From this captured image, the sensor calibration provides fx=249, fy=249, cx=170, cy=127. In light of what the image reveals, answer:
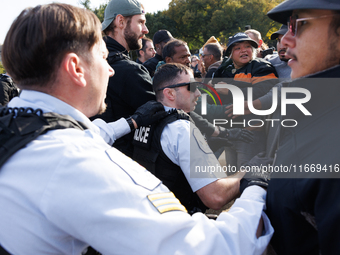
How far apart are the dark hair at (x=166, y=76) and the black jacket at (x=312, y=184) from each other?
146 centimetres

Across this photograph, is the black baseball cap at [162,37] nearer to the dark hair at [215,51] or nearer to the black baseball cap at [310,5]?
the dark hair at [215,51]

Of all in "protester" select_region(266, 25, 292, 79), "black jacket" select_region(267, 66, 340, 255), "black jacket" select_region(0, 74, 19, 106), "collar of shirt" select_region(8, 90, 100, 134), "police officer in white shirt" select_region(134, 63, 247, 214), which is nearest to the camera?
"black jacket" select_region(267, 66, 340, 255)

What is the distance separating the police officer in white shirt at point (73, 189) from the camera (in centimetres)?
85

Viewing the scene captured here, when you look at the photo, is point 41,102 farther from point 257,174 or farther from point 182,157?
point 257,174

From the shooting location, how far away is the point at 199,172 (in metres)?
1.88

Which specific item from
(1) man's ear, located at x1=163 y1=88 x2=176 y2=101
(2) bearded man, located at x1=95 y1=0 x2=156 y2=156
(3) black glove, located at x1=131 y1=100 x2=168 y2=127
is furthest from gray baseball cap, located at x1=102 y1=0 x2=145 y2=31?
(3) black glove, located at x1=131 y1=100 x2=168 y2=127

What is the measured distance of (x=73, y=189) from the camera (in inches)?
33.2

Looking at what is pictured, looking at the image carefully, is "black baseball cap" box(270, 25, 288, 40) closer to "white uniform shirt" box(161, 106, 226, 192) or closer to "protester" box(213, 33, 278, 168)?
"protester" box(213, 33, 278, 168)

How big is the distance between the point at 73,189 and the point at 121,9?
8.37ft

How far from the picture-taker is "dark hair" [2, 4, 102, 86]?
1028 mm

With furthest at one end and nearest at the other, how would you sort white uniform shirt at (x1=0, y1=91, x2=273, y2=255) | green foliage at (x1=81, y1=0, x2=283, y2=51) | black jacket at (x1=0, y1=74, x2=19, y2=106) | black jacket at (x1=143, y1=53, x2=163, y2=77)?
green foliage at (x1=81, y1=0, x2=283, y2=51) < black jacket at (x1=0, y1=74, x2=19, y2=106) < black jacket at (x1=143, y1=53, x2=163, y2=77) < white uniform shirt at (x1=0, y1=91, x2=273, y2=255)

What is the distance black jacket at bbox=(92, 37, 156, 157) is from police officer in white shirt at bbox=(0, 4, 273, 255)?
131 centimetres

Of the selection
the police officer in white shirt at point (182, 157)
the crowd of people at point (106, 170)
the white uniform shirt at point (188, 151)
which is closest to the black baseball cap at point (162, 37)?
the police officer in white shirt at point (182, 157)

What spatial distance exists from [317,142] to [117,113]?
201cm
